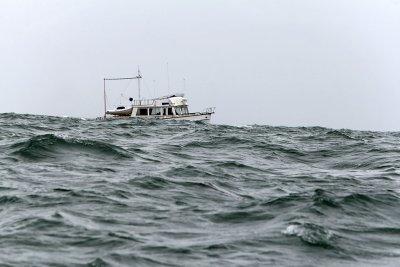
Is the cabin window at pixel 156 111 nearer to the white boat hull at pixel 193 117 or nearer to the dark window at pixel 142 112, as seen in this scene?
the dark window at pixel 142 112

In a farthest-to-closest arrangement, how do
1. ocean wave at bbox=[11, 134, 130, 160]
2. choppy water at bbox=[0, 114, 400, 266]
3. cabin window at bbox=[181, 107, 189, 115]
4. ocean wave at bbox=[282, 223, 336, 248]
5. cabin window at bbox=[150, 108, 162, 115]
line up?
cabin window at bbox=[181, 107, 189, 115], cabin window at bbox=[150, 108, 162, 115], ocean wave at bbox=[11, 134, 130, 160], ocean wave at bbox=[282, 223, 336, 248], choppy water at bbox=[0, 114, 400, 266]

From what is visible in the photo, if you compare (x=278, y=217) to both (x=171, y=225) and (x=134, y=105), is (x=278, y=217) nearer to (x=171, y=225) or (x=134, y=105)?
(x=171, y=225)

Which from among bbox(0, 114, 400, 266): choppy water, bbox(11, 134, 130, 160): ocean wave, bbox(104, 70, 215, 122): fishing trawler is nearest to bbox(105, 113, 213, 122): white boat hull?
bbox(104, 70, 215, 122): fishing trawler

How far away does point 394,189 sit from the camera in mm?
15828

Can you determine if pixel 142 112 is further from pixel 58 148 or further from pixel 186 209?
pixel 186 209

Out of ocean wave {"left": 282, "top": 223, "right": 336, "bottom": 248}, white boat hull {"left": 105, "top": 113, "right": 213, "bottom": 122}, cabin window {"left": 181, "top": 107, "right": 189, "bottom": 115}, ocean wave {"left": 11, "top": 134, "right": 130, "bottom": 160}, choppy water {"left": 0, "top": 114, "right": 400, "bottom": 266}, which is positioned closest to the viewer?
choppy water {"left": 0, "top": 114, "right": 400, "bottom": 266}

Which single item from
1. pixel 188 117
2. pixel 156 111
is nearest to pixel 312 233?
pixel 188 117

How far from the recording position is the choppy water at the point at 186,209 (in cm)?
933

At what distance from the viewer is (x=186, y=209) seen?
1245 cm

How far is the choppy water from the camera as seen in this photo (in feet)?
30.6

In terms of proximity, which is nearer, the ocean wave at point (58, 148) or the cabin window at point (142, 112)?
the ocean wave at point (58, 148)

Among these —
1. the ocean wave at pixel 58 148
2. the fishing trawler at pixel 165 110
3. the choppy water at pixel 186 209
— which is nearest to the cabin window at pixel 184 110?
the fishing trawler at pixel 165 110

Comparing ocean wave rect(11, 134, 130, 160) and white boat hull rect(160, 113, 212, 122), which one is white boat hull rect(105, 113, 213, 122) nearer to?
white boat hull rect(160, 113, 212, 122)

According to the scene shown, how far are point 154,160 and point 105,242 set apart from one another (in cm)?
1089
